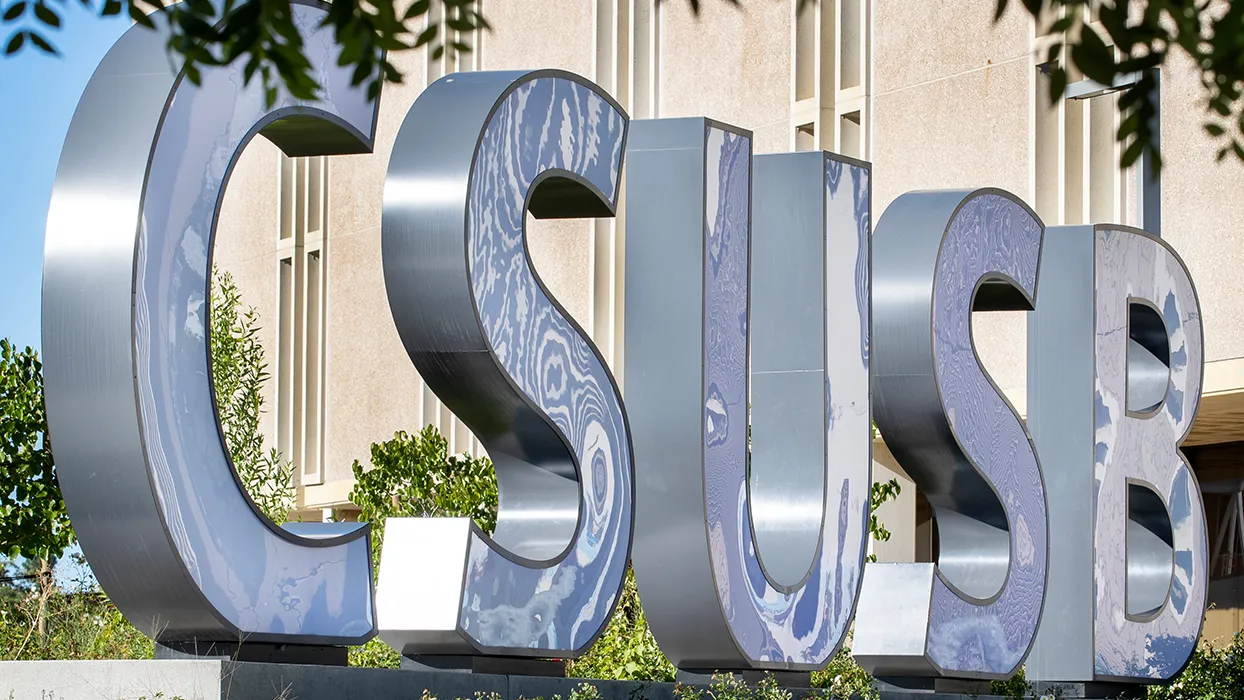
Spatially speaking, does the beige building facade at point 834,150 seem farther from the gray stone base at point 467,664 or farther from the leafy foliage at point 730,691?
the gray stone base at point 467,664

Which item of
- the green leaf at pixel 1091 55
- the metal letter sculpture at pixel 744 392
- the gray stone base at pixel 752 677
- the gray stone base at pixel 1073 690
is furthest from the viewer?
the gray stone base at pixel 1073 690

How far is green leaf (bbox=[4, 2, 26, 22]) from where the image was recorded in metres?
3.69

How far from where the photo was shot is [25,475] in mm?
14195

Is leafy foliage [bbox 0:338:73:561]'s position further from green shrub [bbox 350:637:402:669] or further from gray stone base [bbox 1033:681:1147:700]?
gray stone base [bbox 1033:681:1147:700]

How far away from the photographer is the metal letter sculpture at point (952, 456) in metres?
11.5

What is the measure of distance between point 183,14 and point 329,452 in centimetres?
2633

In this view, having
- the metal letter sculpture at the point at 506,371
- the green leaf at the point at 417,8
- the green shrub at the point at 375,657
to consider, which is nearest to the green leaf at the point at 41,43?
the green leaf at the point at 417,8

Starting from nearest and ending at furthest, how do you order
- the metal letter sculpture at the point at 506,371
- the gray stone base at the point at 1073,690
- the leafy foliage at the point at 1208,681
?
the metal letter sculpture at the point at 506,371 < the gray stone base at the point at 1073,690 < the leafy foliage at the point at 1208,681

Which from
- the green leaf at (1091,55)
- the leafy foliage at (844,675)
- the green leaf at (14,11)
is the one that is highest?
the green leaf at (14,11)

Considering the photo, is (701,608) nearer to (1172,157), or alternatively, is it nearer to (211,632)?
(211,632)

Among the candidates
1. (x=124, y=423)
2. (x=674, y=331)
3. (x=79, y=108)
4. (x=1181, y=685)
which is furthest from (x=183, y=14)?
(x=1181, y=685)

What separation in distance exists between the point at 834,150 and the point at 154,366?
50.8 ft

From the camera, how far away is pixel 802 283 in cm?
1093

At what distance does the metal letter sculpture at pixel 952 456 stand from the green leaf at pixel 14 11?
8.32 metres
